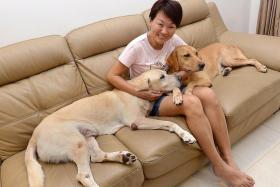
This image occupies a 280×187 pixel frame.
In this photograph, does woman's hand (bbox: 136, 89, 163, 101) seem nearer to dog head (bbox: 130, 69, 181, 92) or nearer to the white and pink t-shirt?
dog head (bbox: 130, 69, 181, 92)

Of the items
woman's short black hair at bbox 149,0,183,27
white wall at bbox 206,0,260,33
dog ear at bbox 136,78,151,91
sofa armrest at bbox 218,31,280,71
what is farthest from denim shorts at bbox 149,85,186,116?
white wall at bbox 206,0,260,33

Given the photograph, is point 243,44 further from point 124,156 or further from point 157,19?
point 124,156

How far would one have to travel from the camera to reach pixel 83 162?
4.52ft

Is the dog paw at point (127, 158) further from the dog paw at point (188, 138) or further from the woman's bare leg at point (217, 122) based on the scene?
the woman's bare leg at point (217, 122)

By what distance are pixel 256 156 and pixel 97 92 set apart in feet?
3.98

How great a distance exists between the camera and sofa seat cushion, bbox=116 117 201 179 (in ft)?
4.80

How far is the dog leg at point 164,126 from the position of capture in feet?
5.09

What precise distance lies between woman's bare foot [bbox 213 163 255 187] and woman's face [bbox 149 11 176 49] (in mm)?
870

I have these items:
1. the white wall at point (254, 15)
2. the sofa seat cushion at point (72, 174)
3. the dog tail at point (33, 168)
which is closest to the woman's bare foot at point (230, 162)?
the sofa seat cushion at point (72, 174)

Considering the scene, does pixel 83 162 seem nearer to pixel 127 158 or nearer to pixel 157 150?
pixel 127 158

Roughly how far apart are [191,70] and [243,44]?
86cm

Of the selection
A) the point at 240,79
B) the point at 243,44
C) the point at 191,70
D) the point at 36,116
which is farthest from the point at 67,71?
the point at 243,44

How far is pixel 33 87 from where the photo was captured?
1749mm

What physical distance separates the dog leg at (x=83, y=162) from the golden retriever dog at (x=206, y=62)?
760mm
